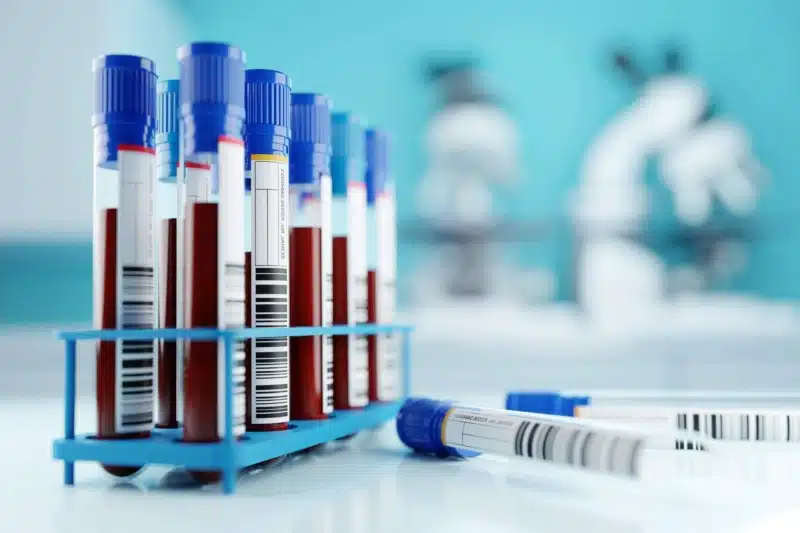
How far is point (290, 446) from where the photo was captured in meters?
0.69

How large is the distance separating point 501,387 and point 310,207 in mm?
1153

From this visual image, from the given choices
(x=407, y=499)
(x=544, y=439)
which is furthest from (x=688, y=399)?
(x=407, y=499)

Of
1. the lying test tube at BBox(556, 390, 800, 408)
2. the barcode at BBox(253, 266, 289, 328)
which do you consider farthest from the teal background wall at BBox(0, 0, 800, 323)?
the barcode at BBox(253, 266, 289, 328)

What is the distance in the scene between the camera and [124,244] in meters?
0.66

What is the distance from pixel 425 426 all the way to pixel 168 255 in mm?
289

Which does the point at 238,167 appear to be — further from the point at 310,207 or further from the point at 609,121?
the point at 609,121

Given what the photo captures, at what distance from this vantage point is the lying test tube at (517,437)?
60 cm

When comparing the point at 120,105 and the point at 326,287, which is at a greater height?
the point at 120,105

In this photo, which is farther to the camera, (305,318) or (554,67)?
(554,67)

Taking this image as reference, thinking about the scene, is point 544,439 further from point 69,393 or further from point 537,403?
point 69,393

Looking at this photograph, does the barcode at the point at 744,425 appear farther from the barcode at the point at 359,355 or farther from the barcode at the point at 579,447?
the barcode at the point at 359,355

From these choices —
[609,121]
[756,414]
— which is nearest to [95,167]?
[756,414]

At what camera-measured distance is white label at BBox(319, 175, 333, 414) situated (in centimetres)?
80

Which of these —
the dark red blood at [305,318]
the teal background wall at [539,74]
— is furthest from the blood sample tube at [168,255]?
the teal background wall at [539,74]
